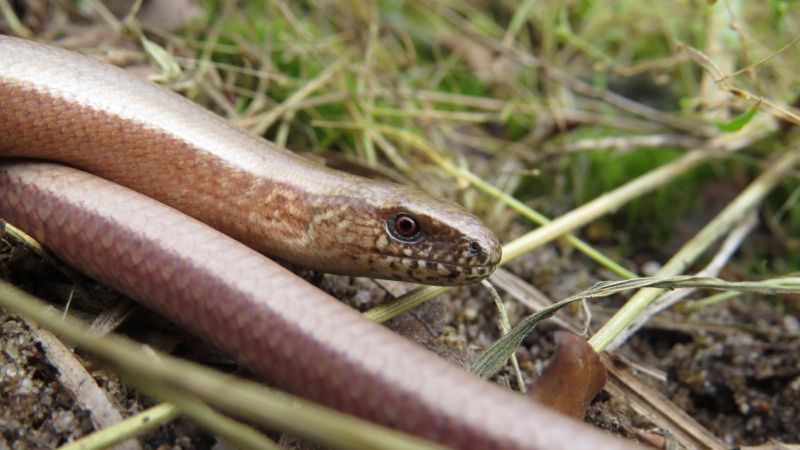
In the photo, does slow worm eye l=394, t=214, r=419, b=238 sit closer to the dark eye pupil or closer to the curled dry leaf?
the dark eye pupil

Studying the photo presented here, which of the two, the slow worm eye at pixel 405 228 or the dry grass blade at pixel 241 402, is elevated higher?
the slow worm eye at pixel 405 228

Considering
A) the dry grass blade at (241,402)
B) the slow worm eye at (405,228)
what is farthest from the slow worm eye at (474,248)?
the dry grass blade at (241,402)

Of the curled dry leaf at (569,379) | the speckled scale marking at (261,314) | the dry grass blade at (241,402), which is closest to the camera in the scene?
the dry grass blade at (241,402)

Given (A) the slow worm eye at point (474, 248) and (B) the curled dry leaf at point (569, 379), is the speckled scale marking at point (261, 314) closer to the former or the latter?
(B) the curled dry leaf at point (569, 379)

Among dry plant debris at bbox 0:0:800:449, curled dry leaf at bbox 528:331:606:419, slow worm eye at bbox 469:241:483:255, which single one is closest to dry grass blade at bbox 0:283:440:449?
dry plant debris at bbox 0:0:800:449

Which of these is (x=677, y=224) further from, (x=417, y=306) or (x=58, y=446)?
(x=58, y=446)

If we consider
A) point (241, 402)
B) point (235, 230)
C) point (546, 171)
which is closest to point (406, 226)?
point (235, 230)
